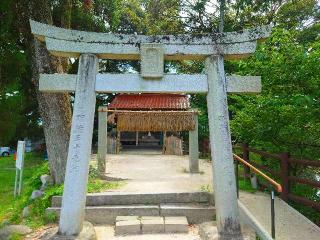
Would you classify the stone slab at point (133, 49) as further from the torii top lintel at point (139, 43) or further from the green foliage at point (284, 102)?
the green foliage at point (284, 102)

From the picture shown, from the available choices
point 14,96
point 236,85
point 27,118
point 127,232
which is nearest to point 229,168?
point 236,85

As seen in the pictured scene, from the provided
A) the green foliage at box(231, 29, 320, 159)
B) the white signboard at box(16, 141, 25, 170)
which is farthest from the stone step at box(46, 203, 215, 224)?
the white signboard at box(16, 141, 25, 170)

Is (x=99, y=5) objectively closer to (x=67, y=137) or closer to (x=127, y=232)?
(x=67, y=137)

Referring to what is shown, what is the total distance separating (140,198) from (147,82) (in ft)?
8.73

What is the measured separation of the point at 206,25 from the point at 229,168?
67.0 feet

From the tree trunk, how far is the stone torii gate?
2.97m

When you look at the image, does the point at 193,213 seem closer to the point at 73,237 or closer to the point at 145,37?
the point at 73,237

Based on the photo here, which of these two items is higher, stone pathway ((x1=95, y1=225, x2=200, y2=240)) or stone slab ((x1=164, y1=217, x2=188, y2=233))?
stone slab ((x1=164, y1=217, x2=188, y2=233))

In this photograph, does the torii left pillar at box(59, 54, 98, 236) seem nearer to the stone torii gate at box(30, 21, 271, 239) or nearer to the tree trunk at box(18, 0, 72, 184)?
the stone torii gate at box(30, 21, 271, 239)

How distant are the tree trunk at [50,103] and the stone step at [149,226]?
124 inches

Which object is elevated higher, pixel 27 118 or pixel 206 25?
pixel 206 25

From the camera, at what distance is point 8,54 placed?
364 inches

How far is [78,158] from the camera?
6367 mm

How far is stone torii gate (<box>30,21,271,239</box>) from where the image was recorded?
6.36m
